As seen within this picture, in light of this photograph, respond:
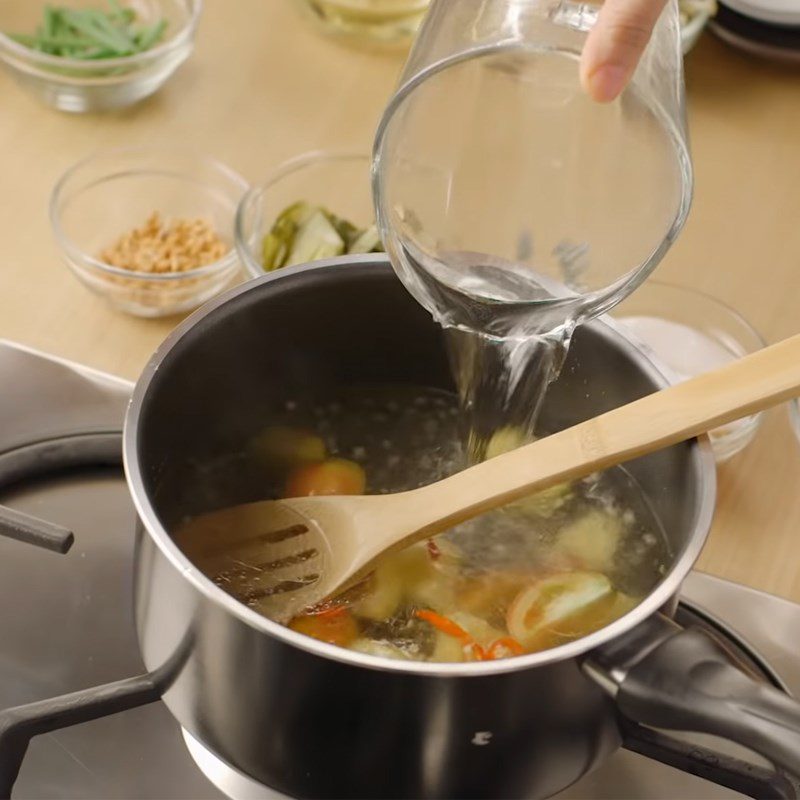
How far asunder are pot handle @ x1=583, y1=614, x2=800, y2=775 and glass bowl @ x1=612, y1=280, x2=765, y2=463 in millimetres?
376

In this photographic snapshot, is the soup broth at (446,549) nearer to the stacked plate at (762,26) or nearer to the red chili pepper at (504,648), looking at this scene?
the red chili pepper at (504,648)

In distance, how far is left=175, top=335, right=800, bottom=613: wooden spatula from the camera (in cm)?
52

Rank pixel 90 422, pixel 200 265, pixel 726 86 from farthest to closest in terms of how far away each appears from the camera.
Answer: pixel 726 86 → pixel 200 265 → pixel 90 422

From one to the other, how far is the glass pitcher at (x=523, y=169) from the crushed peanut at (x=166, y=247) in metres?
0.28

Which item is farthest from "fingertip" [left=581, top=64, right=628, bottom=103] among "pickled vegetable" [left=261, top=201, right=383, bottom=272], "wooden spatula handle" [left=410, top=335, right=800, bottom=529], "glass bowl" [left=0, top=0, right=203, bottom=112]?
"glass bowl" [left=0, top=0, right=203, bottom=112]

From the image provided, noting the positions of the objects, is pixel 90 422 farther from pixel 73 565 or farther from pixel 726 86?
pixel 726 86

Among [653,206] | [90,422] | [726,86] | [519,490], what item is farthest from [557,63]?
[726,86]

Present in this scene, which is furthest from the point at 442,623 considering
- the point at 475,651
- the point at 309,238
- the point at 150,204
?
the point at 150,204

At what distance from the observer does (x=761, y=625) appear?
2.22 feet

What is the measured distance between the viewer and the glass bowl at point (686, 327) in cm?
83

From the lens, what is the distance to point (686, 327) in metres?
0.86

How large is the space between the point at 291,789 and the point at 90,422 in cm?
30

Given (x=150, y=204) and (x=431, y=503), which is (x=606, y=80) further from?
(x=150, y=204)

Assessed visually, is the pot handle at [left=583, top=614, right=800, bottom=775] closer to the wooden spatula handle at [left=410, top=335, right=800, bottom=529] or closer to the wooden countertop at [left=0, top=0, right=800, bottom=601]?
the wooden spatula handle at [left=410, top=335, right=800, bottom=529]
